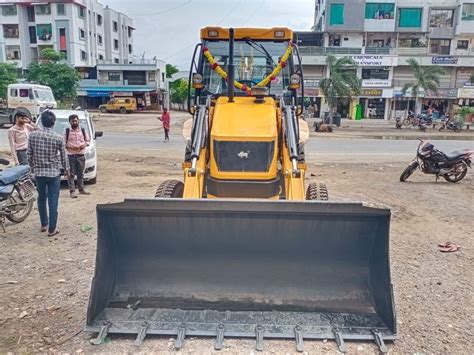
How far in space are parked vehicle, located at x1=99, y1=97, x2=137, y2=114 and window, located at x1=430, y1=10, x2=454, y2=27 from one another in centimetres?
3661

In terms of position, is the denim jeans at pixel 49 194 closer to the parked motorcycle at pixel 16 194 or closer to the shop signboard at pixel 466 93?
the parked motorcycle at pixel 16 194

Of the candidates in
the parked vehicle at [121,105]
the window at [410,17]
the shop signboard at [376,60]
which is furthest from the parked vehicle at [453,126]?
the parked vehicle at [121,105]

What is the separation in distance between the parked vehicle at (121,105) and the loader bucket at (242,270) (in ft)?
159

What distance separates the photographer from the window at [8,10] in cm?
5783

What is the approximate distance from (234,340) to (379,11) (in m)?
52.4

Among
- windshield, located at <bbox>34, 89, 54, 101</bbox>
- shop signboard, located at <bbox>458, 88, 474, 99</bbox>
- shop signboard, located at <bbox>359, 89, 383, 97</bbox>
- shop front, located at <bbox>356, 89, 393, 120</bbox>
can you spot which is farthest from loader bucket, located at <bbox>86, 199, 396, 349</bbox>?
shop signboard, located at <bbox>458, 88, 474, 99</bbox>

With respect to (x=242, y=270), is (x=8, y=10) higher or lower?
higher

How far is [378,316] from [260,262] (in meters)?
1.13

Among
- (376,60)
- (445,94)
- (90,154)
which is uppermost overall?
(376,60)

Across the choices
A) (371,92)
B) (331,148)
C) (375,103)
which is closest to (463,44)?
(375,103)

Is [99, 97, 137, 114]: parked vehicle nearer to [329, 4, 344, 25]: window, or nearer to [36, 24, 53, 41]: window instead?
[36, 24, 53, 41]: window

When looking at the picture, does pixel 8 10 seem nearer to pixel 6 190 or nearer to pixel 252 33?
pixel 6 190

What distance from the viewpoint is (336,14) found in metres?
48.9

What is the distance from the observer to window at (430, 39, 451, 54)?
50.6 metres
